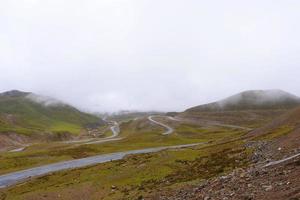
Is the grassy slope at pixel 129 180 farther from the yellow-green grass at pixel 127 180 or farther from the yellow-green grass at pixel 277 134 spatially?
the yellow-green grass at pixel 277 134

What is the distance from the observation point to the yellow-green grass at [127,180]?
54.5 m

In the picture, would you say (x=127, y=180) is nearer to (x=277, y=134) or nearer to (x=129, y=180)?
(x=129, y=180)

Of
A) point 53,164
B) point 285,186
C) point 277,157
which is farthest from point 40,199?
point 53,164

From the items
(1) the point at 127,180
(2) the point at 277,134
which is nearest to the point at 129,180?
(1) the point at 127,180

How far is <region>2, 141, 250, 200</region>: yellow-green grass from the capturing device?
54.5 metres

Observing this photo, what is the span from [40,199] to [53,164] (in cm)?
6427

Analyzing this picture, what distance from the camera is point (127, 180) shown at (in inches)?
2537

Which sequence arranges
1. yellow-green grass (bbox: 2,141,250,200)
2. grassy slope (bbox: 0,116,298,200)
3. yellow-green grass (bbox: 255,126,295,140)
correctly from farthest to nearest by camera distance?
1. yellow-green grass (bbox: 255,126,295,140)
2. yellow-green grass (bbox: 2,141,250,200)
3. grassy slope (bbox: 0,116,298,200)

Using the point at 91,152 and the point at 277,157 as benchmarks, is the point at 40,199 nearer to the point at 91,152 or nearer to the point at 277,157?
the point at 277,157

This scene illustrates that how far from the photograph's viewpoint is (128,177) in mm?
66438

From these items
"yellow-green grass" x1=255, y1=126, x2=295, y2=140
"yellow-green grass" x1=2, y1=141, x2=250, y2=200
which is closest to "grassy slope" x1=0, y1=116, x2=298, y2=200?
"yellow-green grass" x1=2, y1=141, x2=250, y2=200

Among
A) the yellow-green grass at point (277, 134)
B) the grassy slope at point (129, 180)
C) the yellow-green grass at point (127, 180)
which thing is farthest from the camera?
the yellow-green grass at point (277, 134)

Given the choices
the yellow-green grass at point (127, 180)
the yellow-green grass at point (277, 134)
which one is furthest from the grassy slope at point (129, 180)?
the yellow-green grass at point (277, 134)

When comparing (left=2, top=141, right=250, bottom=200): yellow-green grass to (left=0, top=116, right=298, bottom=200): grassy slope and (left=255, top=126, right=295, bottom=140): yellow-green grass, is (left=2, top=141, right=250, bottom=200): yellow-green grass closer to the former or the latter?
(left=0, top=116, right=298, bottom=200): grassy slope
